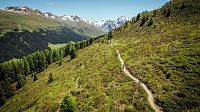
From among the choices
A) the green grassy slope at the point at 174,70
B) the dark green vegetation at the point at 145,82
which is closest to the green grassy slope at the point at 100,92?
the dark green vegetation at the point at 145,82

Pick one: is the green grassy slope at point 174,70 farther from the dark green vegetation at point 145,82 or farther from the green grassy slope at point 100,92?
the green grassy slope at point 100,92

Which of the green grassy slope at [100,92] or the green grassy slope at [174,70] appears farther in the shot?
the green grassy slope at [100,92]

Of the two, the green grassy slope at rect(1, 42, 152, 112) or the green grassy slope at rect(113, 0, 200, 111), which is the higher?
the green grassy slope at rect(113, 0, 200, 111)

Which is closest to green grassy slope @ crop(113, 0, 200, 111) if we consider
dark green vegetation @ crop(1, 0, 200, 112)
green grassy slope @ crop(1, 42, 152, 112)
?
dark green vegetation @ crop(1, 0, 200, 112)

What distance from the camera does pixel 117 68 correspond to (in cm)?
6506

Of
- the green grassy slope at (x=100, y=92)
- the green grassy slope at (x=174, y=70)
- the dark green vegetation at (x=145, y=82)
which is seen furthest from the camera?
the green grassy slope at (x=100, y=92)

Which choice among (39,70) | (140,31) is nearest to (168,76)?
(140,31)

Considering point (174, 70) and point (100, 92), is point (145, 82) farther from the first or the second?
point (100, 92)

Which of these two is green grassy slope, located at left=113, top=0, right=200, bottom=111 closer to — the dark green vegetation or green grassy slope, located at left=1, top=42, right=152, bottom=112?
the dark green vegetation

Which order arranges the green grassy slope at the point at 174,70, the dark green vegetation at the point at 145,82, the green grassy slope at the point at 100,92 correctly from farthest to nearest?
the green grassy slope at the point at 100,92, the dark green vegetation at the point at 145,82, the green grassy slope at the point at 174,70

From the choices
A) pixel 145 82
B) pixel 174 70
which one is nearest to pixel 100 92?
pixel 145 82

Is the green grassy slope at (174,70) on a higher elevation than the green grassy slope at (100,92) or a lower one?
higher

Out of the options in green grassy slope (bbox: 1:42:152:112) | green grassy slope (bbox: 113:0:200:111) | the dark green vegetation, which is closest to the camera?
green grassy slope (bbox: 113:0:200:111)

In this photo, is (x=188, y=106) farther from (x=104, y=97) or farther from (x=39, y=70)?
(x=39, y=70)
